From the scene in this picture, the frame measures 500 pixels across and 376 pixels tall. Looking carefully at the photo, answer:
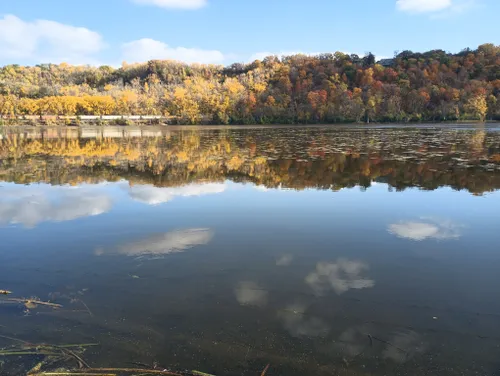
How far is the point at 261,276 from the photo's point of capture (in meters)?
5.24

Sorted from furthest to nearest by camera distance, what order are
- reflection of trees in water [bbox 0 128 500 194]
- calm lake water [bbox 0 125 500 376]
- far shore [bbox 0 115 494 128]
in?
far shore [bbox 0 115 494 128], reflection of trees in water [bbox 0 128 500 194], calm lake water [bbox 0 125 500 376]

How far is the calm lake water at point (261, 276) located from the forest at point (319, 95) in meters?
69.8

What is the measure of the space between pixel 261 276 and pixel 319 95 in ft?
266

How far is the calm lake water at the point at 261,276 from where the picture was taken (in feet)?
A: 11.9

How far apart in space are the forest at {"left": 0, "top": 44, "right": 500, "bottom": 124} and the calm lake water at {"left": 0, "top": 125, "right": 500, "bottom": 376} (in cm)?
6980

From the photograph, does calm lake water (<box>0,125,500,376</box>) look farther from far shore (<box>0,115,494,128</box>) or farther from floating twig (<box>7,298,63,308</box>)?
A: far shore (<box>0,115,494,128</box>)

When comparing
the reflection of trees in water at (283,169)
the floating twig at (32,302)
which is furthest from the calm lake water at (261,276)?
the reflection of trees in water at (283,169)

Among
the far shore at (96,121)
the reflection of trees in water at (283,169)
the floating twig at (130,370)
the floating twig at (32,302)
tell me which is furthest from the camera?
the far shore at (96,121)

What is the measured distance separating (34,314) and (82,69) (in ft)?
488

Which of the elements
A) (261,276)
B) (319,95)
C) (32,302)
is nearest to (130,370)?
(32,302)

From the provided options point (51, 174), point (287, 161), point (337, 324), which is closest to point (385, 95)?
point (287, 161)

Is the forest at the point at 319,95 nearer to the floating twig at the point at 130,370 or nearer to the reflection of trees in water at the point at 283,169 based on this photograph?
the reflection of trees in water at the point at 283,169

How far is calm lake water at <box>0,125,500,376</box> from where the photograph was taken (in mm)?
3633

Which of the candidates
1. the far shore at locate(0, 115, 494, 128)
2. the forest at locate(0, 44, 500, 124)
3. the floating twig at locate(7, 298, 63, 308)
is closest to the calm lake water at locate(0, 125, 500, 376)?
the floating twig at locate(7, 298, 63, 308)
